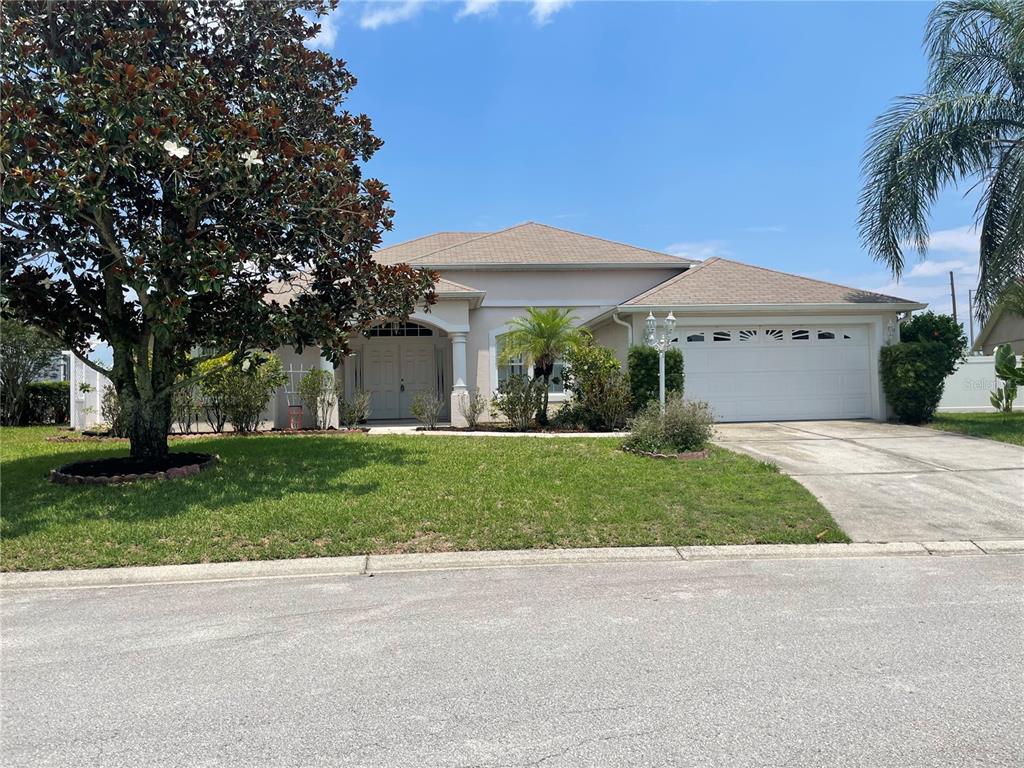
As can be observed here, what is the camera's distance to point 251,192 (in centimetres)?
785

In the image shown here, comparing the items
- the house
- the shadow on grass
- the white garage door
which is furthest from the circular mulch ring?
the white garage door

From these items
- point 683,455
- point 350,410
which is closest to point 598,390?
point 683,455

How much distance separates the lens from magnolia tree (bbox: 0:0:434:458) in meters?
7.25

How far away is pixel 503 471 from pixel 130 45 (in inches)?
267

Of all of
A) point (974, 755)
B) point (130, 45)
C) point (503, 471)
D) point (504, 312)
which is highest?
point (130, 45)

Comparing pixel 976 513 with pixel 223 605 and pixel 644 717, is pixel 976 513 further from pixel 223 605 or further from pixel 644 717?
pixel 223 605

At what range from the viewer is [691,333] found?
15750 millimetres

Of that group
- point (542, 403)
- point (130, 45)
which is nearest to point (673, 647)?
point (130, 45)

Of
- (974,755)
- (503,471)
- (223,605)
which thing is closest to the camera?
(974,755)

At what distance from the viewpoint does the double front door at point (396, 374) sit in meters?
18.3

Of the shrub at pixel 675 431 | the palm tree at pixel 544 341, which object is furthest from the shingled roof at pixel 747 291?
the shrub at pixel 675 431

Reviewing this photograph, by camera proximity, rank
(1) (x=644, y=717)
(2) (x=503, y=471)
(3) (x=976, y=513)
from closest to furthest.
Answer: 1. (1) (x=644, y=717)
2. (3) (x=976, y=513)
3. (2) (x=503, y=471)

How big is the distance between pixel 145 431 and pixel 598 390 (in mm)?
8125

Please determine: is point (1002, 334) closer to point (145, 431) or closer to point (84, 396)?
point (145, 431)
